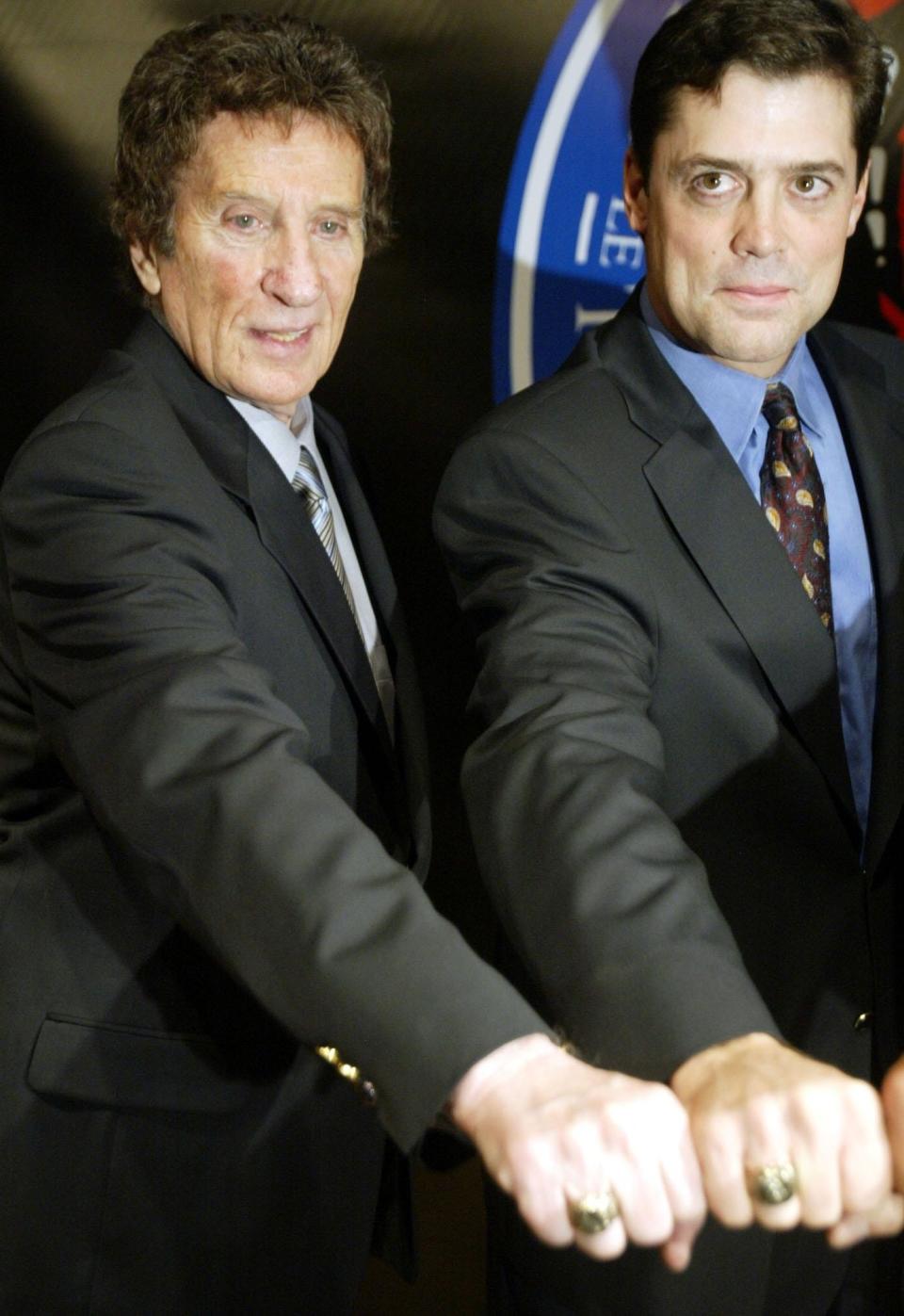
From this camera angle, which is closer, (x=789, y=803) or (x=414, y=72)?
(x=789, y=803)

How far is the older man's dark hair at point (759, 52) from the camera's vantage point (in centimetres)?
160

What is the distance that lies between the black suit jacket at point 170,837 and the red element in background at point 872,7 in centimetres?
129

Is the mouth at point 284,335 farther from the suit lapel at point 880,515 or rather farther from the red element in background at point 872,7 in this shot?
the red element in background at point 872,7

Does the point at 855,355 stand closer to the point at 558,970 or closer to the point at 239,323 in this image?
the point at 239,323

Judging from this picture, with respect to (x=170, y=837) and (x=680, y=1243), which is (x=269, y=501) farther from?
(x=680, y=1243)

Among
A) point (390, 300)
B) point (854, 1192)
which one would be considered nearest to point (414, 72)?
point (390, 300)

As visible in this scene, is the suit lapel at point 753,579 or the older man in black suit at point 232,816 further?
the suit lapel at point 753,579

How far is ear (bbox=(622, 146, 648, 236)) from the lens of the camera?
5.74ft

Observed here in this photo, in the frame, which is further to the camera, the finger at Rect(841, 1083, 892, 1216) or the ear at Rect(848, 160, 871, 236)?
the ear at Rect(848, 160, 871, 236)

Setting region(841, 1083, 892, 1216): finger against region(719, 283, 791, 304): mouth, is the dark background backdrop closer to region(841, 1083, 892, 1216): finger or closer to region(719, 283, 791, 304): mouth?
region(719, 283, 791, 304): mouth

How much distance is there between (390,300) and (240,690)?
1287mm

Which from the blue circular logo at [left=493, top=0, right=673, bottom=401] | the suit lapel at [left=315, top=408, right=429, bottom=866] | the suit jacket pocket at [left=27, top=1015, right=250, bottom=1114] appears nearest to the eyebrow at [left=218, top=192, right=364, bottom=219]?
the suit lapel at [left=315, top=408, right=429, bottom=866]

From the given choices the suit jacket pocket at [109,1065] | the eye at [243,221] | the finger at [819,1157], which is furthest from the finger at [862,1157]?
the eye at [243,221]

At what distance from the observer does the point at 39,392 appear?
2.34 meters
